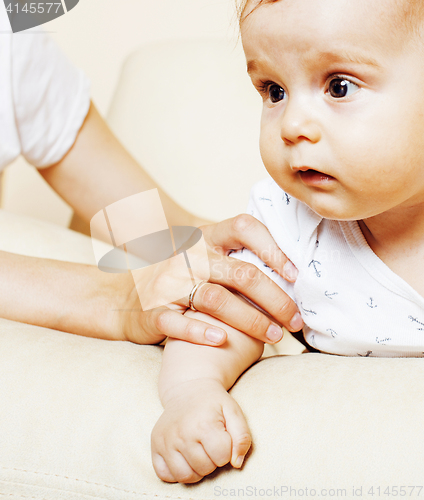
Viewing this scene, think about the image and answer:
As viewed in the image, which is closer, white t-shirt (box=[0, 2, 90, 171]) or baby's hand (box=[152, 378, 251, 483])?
baby's hand (box=[152, 378, 251, 483])

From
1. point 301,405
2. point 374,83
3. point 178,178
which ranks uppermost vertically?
point 374,83

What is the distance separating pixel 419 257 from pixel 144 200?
63 cm

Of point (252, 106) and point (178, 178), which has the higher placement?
point (252, 106)

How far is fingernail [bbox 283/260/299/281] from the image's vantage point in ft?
2.56

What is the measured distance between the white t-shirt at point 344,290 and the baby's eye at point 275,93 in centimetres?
20

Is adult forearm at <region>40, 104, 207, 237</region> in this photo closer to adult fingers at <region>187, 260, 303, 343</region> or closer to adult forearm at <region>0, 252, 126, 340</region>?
adult forearm at <region>0, 252, 126, 340</region>

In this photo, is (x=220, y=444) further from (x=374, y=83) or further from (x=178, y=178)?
(x=178, y=178)

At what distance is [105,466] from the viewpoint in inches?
22.1

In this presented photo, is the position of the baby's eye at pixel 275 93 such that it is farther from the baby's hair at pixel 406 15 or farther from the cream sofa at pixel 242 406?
the cream sofa at pixel 242 406

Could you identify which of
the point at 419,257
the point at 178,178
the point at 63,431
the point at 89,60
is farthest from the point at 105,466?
the point at 89,60

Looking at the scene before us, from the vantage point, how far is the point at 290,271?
0.78m

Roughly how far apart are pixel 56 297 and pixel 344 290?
17.8 inches

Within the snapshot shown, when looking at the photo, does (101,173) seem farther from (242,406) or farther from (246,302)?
(242,406)

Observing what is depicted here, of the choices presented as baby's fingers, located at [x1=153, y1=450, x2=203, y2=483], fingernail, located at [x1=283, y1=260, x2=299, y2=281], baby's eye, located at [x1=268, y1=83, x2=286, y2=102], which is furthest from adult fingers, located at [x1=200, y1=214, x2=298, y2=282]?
baby's fingers, located at [x1=153, y1=450, x2=203, y2=483]
